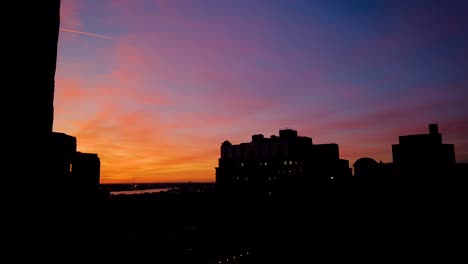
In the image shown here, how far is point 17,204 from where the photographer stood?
2.84 meters

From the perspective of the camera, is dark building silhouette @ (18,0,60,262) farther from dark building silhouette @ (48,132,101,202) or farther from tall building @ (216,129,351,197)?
tall building @ (216,129,351,197)

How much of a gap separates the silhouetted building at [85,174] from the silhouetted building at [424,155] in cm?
6211

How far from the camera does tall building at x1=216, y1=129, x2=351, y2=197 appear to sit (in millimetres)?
108750

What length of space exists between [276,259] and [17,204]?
71.2 metres

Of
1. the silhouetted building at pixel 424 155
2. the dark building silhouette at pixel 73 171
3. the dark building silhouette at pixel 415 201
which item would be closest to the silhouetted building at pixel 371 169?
the dark building silhouette at pixel 415 201

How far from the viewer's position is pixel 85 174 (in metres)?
47.8

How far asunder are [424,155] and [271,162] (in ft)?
170

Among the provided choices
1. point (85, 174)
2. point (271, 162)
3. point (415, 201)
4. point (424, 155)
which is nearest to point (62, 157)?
point (85, 174)

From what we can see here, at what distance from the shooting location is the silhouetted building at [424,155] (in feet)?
229

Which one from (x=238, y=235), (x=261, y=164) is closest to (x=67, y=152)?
(x=238, y=235)

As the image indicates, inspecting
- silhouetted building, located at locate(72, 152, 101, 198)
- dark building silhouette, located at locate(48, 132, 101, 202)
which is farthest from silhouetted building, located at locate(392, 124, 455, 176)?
dark building silhouette, located at locate(48, 132, 101, 202)

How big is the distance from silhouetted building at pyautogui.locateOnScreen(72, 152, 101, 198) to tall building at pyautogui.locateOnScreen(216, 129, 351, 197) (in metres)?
65.8

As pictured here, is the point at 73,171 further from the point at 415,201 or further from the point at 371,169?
the point at 371,169

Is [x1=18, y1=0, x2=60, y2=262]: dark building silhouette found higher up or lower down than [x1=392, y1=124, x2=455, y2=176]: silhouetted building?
lower down
